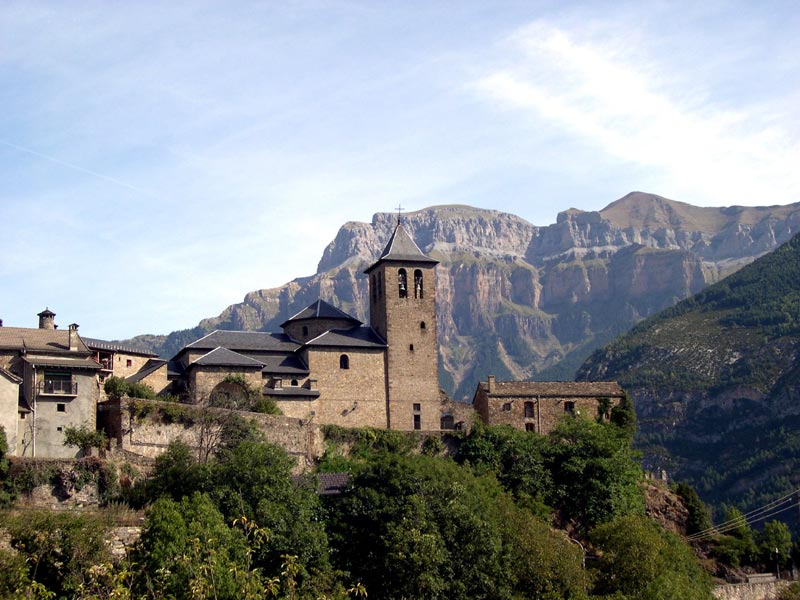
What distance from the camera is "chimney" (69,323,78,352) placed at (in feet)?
186

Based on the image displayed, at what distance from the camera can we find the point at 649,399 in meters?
175

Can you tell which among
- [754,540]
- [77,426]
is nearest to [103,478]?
[77,426]

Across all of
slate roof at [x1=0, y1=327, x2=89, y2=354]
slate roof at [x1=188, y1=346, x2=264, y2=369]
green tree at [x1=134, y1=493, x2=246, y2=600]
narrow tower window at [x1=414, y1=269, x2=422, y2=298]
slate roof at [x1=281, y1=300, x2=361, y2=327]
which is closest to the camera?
green tree at [x1=134, y1=493, x2=246, y2=600]

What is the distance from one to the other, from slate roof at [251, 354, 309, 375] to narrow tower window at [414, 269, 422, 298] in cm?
897

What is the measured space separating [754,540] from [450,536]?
139 ft

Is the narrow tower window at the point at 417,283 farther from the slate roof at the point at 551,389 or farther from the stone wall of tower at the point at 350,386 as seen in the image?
the slate roof at the point at 551,389

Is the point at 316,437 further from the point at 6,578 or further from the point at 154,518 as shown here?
the point at 6,578

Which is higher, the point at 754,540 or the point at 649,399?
the point at 649,399

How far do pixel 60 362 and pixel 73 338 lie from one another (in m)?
3.20

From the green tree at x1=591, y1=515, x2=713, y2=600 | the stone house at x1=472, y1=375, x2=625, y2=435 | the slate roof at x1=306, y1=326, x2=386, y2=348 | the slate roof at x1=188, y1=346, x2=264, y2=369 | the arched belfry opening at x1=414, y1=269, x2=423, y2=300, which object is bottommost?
the green tree at x1=591, y1=515, x2=713, y2=600

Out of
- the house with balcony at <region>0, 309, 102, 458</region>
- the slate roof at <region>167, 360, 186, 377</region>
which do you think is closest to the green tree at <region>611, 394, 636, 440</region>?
the slate roof at <region>167, 360, 186, 377</region>

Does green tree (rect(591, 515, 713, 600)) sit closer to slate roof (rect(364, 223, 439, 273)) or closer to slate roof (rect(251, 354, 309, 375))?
slate roof (rect(251, 354, 309, 375))

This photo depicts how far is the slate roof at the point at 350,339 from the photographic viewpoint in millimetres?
68938

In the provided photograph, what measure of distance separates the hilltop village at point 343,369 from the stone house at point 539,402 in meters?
0.07
